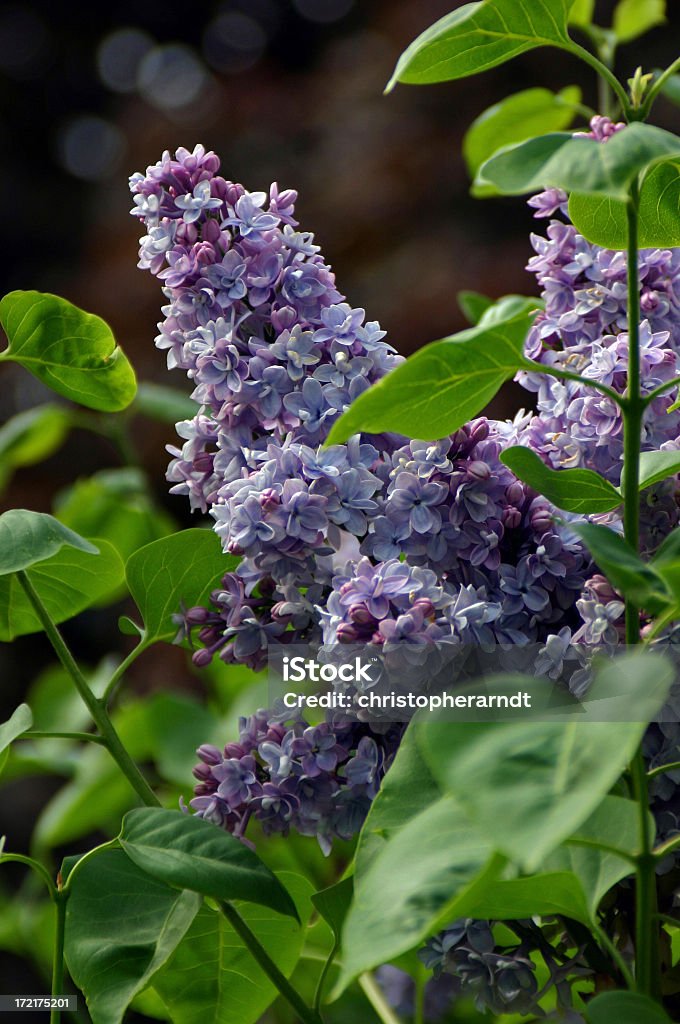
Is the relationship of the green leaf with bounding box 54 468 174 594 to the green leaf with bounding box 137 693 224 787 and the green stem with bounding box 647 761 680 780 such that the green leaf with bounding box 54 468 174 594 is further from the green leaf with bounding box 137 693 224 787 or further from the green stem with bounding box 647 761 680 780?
the green stem with bounding box 647 761 680 780

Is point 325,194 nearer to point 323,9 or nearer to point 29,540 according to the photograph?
point 323,9

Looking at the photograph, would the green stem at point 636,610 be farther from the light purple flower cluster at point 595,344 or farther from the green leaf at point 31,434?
the green leaf at point 31,434

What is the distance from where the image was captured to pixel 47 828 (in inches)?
39.1

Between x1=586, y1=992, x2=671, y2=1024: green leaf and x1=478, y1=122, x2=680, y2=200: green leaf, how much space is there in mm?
246

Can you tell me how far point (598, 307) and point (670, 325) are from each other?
4 centimetres

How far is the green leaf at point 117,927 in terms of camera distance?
46 cm

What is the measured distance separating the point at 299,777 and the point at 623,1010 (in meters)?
0.17

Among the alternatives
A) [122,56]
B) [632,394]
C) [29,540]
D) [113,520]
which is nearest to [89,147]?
[122,56]

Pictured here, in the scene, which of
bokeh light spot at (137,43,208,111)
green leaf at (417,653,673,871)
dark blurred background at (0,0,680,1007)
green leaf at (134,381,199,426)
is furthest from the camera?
bokeh light spot at (137,43,208,111)

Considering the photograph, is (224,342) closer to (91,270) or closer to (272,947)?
(272,947)

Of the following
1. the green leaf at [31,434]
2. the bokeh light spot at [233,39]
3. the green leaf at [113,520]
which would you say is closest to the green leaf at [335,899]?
the green leaf at [113,520]

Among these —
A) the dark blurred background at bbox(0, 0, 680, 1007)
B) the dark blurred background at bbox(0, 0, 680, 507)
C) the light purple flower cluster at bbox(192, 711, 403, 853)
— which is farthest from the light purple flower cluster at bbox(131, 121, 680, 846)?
the dark blurred background at bbox(0, 0, 680, 507)

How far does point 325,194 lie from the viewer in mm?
2459

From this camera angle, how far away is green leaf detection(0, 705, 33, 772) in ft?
1.58
